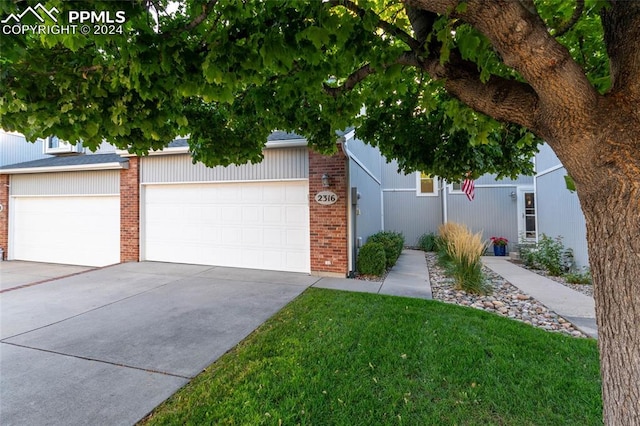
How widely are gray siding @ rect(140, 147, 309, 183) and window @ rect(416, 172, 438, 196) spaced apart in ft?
24.8

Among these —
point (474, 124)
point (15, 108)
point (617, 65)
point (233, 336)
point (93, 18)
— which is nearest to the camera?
point (617, 65)

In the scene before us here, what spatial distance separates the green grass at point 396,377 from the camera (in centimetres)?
233

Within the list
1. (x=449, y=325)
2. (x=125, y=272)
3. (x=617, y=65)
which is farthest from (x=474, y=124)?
(x=125, y=272)

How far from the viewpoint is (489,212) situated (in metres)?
12.0

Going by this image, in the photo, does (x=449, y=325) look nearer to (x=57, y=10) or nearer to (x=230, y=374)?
(x=230, y=374)

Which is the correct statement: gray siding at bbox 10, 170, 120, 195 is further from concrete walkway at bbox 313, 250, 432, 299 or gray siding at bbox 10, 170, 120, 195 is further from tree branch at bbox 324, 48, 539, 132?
tree branch at bbox 324, 48, 539, 132

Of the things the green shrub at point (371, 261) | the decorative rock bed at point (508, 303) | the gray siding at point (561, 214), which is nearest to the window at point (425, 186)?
the gray siding at point (561, 214)

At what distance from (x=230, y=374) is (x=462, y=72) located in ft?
10.7

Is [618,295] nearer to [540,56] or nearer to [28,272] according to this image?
[540,56]

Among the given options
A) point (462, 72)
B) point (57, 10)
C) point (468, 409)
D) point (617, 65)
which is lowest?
point (468, 409)

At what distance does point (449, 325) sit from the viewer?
403cm

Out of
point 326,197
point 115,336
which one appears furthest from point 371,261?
point 115,336

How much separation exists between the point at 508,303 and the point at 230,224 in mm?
6508

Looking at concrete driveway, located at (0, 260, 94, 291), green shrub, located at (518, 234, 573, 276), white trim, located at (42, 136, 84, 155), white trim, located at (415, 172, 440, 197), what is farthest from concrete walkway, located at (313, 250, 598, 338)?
white trim, located at (42, 136, 84, 155)
